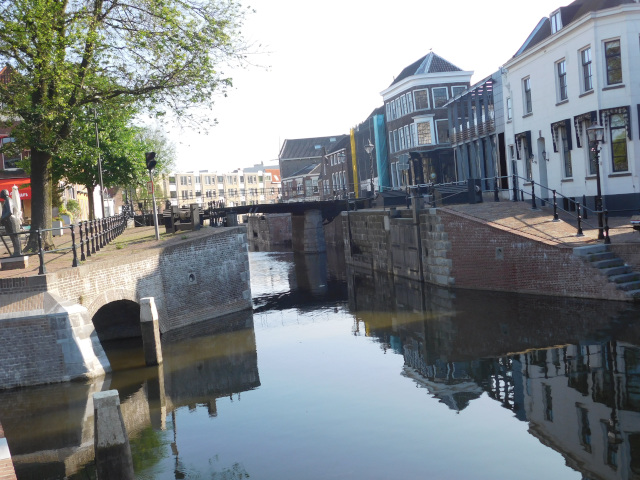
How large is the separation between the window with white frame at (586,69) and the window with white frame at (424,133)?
23880 millimetres

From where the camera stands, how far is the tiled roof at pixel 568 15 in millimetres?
24125

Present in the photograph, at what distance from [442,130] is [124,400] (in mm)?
38328

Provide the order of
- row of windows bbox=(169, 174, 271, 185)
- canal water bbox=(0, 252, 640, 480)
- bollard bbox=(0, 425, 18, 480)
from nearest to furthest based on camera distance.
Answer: bollard bbox=(0, 425, 18, 480), canal water bbox=(0, 252, 640, 480), row of windows bbox=(169, 174, 271, 185)

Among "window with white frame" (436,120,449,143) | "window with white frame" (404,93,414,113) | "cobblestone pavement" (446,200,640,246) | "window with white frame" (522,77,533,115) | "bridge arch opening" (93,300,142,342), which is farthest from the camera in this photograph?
"window with white frame" (404,93,414,113)

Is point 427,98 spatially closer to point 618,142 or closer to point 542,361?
point 618,142

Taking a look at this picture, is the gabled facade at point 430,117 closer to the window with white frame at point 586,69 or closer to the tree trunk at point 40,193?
the window with white frame at point 586,69

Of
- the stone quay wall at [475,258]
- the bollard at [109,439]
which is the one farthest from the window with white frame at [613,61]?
the bollard at [109,439]

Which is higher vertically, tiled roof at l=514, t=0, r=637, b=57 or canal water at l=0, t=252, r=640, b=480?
tiled roof at l=514, t=0, r=637, b=57

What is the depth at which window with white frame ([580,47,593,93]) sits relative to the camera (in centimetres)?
2438

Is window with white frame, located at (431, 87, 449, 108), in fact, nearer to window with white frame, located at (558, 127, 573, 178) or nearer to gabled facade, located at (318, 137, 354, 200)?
gabled facade, located at (318, 137, 354, 200)

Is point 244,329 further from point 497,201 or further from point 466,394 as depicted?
point 497,201

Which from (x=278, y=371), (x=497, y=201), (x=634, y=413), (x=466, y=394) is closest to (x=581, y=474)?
(x=634, y=413)

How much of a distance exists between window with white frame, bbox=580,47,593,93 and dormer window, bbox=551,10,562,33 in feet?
7.27

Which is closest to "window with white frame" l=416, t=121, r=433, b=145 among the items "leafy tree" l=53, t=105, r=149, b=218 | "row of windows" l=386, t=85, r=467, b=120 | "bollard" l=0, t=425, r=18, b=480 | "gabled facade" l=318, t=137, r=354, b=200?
"row of windows" l=386, t=85, r=467, b=120
